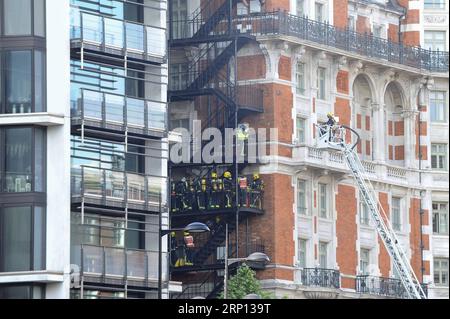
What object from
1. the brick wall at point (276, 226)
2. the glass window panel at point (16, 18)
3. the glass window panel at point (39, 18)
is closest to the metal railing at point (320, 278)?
the brick wall at point (276, 226)

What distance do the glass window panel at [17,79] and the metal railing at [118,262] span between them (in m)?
5.58

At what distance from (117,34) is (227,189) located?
14.2 metres

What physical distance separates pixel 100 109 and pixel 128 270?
5.97m

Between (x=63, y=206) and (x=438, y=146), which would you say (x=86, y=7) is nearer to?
(x=63, y=206)

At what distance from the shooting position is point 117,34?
89.6 m

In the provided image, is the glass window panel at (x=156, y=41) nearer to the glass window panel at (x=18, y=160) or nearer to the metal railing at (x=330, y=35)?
the glass window panel at (x=18, y=160)

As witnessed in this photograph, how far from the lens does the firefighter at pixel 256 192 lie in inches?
4031

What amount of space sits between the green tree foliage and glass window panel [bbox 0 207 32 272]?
13.4 m

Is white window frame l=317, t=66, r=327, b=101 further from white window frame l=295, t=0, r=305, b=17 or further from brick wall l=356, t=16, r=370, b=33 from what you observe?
brick wall l=356, t=16, r=370, b=33

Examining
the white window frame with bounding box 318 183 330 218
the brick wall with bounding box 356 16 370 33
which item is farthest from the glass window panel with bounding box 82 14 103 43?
the brick wall with bounding box 356 16 370 33

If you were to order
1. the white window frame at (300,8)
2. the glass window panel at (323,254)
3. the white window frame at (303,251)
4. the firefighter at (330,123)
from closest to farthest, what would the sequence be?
the white window frame at (303,251)
the glass window panel at (323,254)
the firefighter at (330,123)
the white window frame at (300,8)

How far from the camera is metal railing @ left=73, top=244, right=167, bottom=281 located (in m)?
86.2

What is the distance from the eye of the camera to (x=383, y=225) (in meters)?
108

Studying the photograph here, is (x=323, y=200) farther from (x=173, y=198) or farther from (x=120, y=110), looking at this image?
(x=120, y=110)
